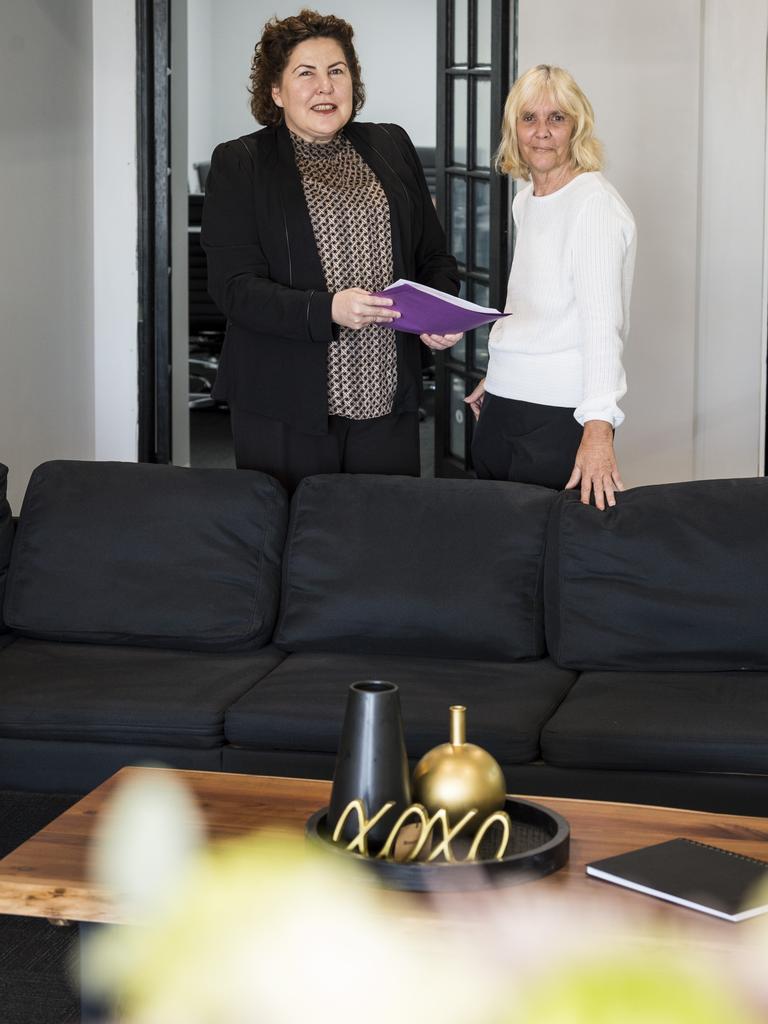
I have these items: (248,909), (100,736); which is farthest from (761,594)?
(248,909)

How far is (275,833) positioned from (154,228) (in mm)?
4269

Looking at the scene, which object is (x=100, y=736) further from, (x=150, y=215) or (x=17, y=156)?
(x=150, y=215)

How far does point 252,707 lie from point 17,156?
314 centimetres

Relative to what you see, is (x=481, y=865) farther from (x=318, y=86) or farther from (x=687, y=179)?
(x=687, y=179)

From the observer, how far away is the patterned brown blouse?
9.86 feet

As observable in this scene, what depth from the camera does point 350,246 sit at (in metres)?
3.02

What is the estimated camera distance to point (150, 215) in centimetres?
571

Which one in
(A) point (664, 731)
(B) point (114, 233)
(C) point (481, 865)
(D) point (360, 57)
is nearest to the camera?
(C) point (481, 865)

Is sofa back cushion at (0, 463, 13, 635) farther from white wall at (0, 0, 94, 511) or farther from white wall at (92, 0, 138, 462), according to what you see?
white wall at (92, 0, 138, 462)

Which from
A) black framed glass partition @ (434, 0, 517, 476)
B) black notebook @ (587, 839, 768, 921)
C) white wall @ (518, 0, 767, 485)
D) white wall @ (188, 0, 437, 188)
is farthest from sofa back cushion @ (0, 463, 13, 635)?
white wall @ (188, 0, 437, 188)

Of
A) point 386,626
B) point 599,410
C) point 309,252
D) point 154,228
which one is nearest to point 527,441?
point 599,410

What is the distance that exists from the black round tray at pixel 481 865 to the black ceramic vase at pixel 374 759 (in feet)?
0.16

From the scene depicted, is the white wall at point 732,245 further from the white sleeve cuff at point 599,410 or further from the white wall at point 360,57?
the white wall at point 360,57

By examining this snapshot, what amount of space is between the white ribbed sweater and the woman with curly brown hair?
0.60 ft
